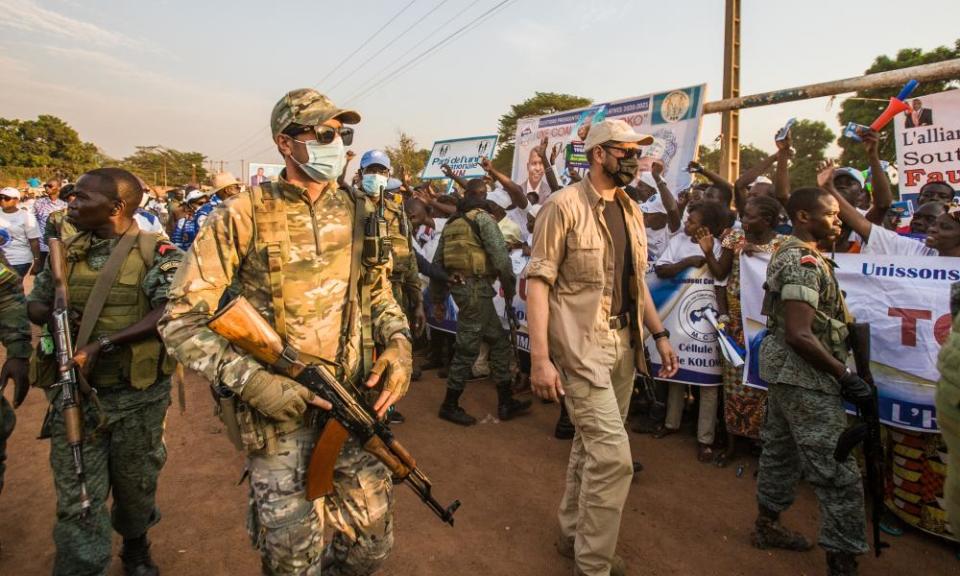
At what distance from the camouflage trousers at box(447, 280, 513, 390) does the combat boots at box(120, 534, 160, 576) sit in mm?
2817

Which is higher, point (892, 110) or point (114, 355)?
point (892, 110)

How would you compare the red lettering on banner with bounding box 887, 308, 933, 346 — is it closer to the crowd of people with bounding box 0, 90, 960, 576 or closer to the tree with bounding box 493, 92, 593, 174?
the crowd of people with bounding box 0, 90, 960, 576

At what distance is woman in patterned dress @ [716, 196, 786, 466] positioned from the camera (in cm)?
403

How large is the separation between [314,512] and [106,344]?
132 centimetres

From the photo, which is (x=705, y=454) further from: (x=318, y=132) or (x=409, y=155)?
(x=409, y=155)

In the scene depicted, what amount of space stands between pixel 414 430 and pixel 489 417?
78 cm

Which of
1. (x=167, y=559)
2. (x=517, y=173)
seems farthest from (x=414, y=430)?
(x=517, y=173)

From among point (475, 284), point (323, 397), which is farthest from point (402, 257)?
point (323, 397)

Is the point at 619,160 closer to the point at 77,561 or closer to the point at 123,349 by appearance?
the point at 123,349

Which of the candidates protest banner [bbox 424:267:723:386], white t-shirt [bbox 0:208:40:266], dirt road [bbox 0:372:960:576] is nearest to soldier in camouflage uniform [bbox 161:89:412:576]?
dirt road [bbox 0:372:960:576]

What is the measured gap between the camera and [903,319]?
344 cm

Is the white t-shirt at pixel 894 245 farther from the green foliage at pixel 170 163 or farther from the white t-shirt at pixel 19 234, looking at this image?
the green foliage at pixel 170 163

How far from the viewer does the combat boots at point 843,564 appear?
9.09ft

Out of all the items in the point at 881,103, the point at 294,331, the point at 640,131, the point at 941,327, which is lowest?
the point at 941,327
